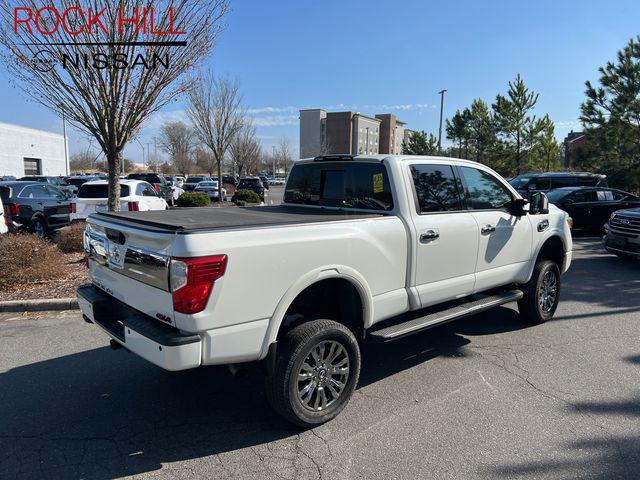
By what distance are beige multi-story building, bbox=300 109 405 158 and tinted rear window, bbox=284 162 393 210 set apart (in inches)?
3667

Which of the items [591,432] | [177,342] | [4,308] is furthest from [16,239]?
[591,432]

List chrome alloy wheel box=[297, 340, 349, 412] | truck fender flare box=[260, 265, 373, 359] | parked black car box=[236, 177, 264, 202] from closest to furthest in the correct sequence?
truck fender flare box=[260, 265, 373, 359] → chrome alloy wheel box=[297, 340, 349, 412] → parked black car box=[236, 177, 264, 202]

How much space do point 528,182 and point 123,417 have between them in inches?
650

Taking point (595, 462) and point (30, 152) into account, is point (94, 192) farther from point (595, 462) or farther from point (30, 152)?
point (30, 152)

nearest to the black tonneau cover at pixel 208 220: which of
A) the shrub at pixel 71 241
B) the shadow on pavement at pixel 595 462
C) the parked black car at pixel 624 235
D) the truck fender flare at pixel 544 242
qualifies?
the shadow on pavement at pixel 595 462

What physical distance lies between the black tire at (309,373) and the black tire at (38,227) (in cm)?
1136

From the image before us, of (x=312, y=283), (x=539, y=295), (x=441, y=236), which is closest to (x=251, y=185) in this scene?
(x=539, y=295)

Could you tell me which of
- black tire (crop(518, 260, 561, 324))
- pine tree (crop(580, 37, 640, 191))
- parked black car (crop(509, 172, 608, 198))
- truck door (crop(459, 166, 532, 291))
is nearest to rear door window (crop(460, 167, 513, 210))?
truck door (crop(459, 166, 532, 291))

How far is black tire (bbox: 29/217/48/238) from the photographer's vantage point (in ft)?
39.6

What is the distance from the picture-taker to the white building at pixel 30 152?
48.2 m

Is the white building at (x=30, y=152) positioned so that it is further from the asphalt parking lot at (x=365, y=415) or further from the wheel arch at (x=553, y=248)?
the wheel arch at (x=553, y=248)

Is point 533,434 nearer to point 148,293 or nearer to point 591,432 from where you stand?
point 591,432

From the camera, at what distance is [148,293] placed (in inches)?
118

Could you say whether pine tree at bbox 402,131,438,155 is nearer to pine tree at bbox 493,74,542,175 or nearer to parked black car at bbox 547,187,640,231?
pine tree at bbox 493,74,542,175
